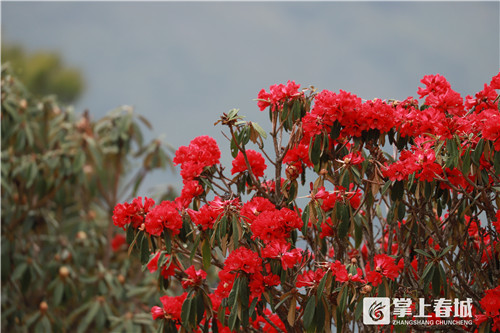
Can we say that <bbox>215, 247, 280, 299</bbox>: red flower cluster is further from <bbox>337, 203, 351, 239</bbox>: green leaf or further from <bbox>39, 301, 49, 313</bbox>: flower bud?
<bbox>39, 301, 49, 313</bbox>: flower bud

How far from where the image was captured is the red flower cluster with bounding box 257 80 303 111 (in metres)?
1.77

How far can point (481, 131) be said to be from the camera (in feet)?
4.94

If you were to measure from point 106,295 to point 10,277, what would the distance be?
2.04ft

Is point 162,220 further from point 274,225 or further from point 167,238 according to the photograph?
point 274,225

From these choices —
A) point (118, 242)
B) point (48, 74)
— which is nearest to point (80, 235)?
point (118, 242)

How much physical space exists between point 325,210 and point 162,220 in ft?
1.68

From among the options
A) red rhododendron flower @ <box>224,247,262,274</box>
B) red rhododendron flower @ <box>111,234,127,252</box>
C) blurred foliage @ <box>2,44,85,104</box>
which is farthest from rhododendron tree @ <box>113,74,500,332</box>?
blurred foliage @ <box>2,44,85,104</box>

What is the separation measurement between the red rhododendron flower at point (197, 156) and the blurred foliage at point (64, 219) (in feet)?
5.52

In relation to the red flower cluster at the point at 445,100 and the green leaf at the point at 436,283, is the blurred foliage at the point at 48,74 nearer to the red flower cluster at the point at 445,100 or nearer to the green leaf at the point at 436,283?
the red flower cluster at the point at 445,100

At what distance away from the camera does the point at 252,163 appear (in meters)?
1.86

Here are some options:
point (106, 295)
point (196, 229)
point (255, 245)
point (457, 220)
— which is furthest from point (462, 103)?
point (106, 295)

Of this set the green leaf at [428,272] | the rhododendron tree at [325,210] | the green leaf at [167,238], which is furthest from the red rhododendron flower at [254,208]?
the green leaf at [428,272]

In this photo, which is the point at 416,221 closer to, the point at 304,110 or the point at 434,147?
the point at 434,147

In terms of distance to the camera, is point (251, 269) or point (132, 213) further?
point (132, 213)
